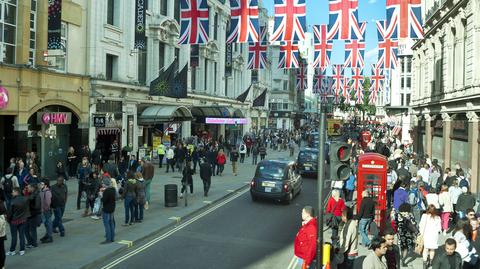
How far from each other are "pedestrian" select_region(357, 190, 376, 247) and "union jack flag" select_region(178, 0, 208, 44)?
1375 cm

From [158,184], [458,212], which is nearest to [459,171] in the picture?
[458,212]

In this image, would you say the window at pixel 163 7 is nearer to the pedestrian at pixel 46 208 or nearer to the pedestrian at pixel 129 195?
the pedestrian at pixel 129 195

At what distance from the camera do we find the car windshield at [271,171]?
18.8 meters

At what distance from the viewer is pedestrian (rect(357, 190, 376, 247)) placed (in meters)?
12.1

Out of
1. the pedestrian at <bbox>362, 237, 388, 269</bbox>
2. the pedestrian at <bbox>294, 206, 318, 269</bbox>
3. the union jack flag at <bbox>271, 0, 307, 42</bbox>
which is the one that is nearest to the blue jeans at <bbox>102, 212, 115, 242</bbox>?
the pedestrian at <bbox>294, 206, 318, 269</bbox>

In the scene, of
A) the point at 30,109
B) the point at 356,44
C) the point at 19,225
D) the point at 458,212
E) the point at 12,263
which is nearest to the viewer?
the point at 12,263

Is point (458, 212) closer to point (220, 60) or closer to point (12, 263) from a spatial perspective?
point (12, 263)

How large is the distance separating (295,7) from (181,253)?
44.3 feet

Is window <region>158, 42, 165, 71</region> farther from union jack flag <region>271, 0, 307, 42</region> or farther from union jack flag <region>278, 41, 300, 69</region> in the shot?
union jack flag <region>271, 0, 307, 42</region>

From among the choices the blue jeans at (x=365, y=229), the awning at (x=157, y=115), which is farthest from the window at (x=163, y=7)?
the blue jeans at (x=365, y=229)

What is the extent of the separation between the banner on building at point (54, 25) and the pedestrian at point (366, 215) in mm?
16276

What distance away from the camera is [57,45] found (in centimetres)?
2169

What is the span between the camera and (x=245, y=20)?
22.6 m

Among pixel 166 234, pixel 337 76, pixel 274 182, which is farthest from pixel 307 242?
pixel 337 76
